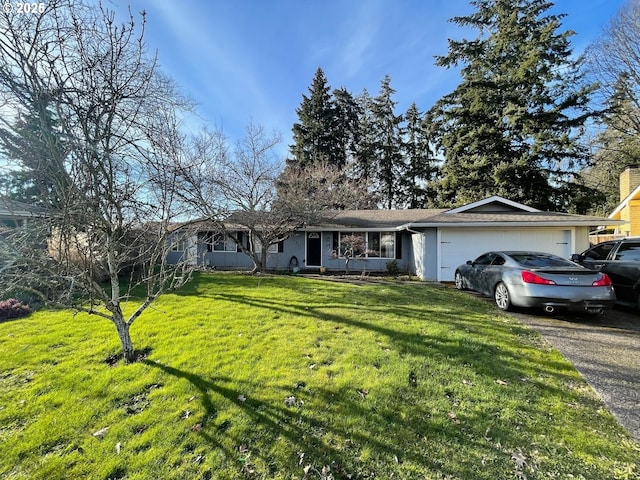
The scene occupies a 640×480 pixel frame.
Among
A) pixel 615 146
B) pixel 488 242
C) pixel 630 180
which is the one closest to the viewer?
pixel 488 242

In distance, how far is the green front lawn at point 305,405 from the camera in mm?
2422

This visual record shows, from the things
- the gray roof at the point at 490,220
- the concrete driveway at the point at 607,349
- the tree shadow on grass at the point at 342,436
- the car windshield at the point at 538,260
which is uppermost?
the gray roof at the point at 490,220

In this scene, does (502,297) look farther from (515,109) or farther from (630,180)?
(515,109)

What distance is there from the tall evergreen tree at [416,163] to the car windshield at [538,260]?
885 inches

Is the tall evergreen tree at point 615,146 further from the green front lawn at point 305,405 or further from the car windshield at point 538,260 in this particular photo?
the green front lawn at point 305,405

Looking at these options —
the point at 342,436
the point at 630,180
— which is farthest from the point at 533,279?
the point at 630,180

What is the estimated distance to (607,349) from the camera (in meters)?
4.42

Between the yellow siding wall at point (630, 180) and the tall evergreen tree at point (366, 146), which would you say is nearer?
the yellow siding wall at point (630, 180)

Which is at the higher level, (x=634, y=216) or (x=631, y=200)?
(x=631, y=200)

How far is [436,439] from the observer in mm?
2627

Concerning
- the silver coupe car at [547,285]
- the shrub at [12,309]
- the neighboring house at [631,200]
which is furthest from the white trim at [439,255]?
the shrub at [12,309]

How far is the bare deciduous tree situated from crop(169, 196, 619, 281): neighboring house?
2.84 metres

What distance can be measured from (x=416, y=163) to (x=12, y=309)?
29044 mm

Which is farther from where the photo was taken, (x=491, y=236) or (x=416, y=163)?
(x=416, y=163)
